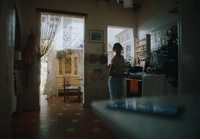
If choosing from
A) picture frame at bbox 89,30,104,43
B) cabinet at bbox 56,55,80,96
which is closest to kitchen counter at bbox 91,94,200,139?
picture frame at bbox 89,30,104,43

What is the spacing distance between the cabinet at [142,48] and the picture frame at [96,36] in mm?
1364

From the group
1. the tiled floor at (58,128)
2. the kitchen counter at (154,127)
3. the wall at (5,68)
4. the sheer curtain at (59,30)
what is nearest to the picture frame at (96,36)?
the sheer curtain at (59,30)

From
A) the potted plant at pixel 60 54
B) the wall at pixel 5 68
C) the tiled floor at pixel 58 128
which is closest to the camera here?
the wall at pixel 5 68

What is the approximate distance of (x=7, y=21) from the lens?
137cm

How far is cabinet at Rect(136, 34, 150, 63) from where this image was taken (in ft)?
12.6

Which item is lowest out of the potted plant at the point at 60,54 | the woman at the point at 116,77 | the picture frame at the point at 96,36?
the woman at the point at 116,77

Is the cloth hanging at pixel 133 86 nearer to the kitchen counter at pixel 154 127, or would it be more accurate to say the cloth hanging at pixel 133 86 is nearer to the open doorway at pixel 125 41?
the open doorway at pixel 125 41

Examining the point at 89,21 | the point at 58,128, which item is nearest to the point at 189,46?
the point at 58,128

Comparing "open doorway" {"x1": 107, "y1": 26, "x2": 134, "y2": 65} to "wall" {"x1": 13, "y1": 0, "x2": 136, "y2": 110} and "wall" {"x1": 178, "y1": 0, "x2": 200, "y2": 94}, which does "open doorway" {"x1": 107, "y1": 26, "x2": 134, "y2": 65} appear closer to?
"wall" {"x1": 13, "y1": 0, "x2": 136, "y2": 110}

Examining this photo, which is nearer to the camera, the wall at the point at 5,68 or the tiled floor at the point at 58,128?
the wall at the point at 5,68

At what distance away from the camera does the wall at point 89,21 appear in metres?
3.36

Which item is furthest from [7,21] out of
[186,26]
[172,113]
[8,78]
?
[186,26]

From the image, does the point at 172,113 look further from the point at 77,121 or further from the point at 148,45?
the point at 148,45

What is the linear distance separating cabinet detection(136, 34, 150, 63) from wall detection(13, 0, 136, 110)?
0.81 meters
